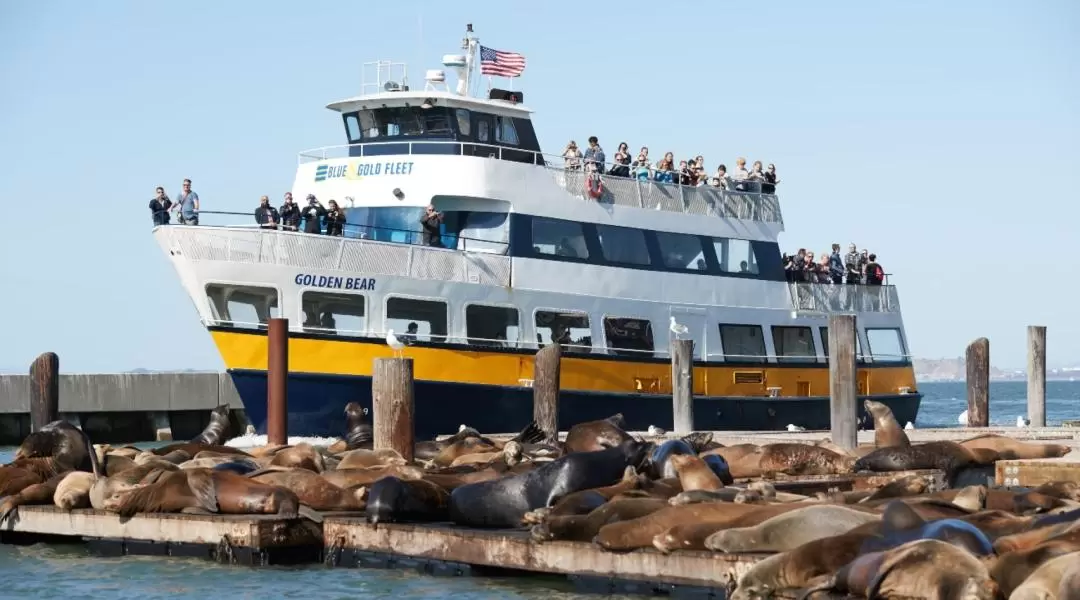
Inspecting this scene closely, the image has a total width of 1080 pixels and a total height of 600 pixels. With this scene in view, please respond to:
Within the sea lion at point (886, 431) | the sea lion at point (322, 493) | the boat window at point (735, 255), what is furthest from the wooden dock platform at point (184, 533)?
the boat window at point (735, 255)

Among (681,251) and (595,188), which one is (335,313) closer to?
(595,188)

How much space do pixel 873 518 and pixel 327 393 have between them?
43.3 feet

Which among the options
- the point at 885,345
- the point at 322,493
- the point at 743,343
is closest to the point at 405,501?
the point at 322,493

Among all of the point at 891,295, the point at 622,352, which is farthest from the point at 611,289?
the point at 891,295

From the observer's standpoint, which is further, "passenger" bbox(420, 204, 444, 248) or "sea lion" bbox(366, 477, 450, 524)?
"passenger" bbox(420, 204, 444, 248)

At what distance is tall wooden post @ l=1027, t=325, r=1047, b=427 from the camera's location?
70.0ft

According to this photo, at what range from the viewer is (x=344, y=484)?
13.0 metres

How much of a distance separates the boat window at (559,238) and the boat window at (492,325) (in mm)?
1110

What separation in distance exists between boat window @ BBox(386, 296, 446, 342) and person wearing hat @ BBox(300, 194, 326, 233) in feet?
4.83

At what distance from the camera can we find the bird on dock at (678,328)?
2417 cm

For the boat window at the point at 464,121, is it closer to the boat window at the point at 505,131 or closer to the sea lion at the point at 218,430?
the boat window at the point at 505,131

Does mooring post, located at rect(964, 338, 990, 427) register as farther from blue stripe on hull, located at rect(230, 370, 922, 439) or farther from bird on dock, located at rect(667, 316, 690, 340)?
bird on dock, located at rect(667, 316, 690, 340)

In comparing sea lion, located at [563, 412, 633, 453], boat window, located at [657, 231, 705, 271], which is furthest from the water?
boat window, located at [657, 231, 705, 271]

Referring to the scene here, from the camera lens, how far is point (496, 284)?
22578 mm
